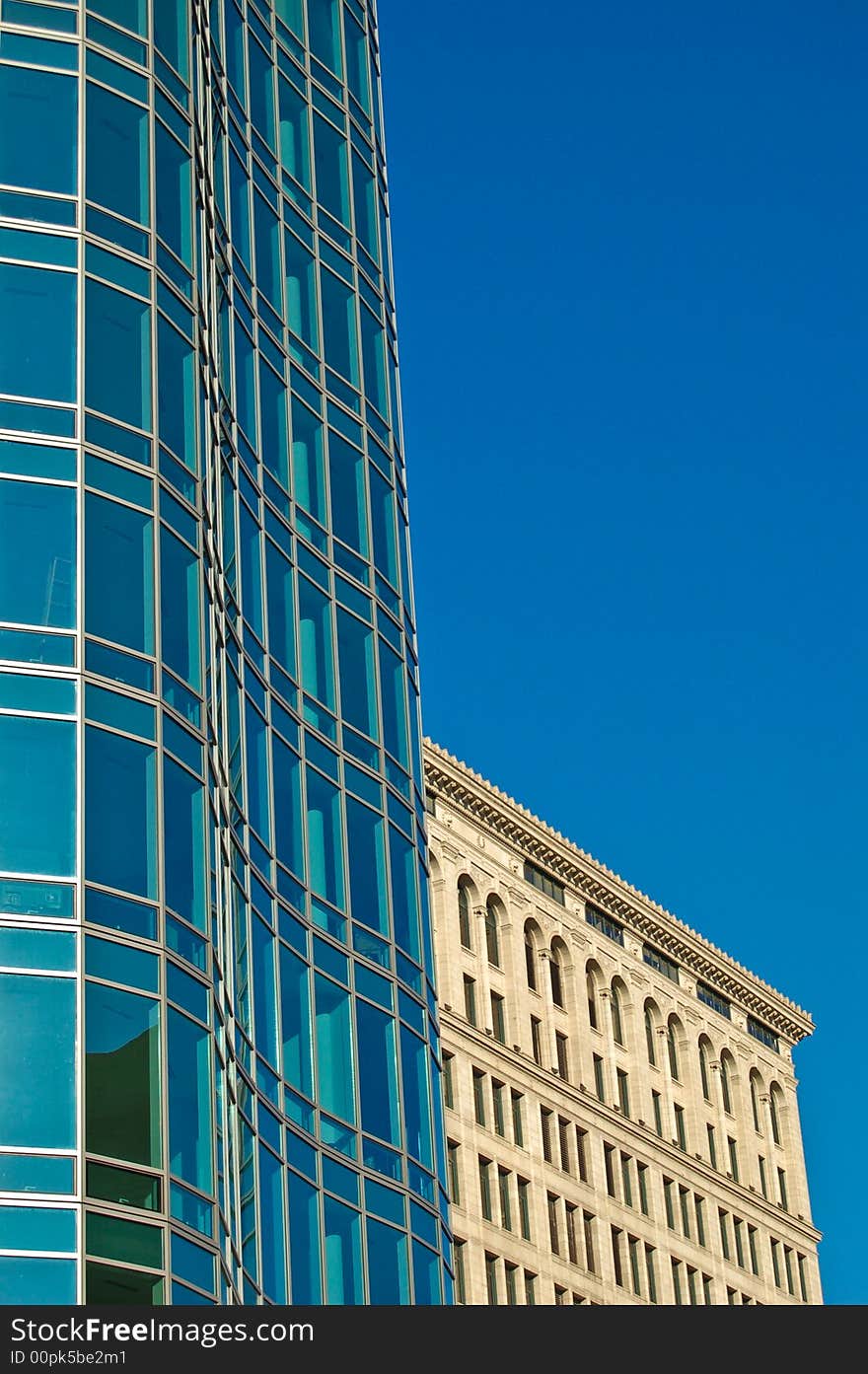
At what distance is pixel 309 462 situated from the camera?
135ft

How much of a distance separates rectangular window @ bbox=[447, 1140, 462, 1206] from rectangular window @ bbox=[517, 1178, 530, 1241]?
3.64m

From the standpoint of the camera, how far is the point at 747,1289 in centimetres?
9188

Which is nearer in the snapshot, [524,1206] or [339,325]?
[339,325]

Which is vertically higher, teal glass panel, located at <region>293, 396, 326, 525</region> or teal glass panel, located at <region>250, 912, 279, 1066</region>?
teal glass panel, located at <region>293, 396, 326, 525</region>

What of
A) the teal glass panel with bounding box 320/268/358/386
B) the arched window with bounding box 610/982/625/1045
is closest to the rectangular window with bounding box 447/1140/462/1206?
the arched window with bounding box 610/982/625/1045

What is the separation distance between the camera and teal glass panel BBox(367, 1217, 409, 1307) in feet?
116

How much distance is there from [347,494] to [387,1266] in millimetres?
12586

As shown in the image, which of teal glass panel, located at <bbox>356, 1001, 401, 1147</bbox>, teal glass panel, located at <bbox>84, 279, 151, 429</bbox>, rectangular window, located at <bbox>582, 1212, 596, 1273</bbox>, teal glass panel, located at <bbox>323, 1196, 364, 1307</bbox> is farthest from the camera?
rectangular window, located at <bbox>582, 1212, 596, 1273</bbox>

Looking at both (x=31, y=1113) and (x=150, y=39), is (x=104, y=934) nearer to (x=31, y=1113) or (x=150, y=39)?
(x=31, y=1113)

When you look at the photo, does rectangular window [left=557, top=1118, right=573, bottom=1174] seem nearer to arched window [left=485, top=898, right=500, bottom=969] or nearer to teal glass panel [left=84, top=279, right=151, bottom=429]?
arched window [left=485, top=898, right=500, bottom=969]

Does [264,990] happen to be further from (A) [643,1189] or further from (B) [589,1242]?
(A) [643,1189]

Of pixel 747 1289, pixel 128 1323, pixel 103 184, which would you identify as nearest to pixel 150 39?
pixel 103 184

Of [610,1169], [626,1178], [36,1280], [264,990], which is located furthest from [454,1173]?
[36,1280]

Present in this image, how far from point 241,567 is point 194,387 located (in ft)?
9.90
